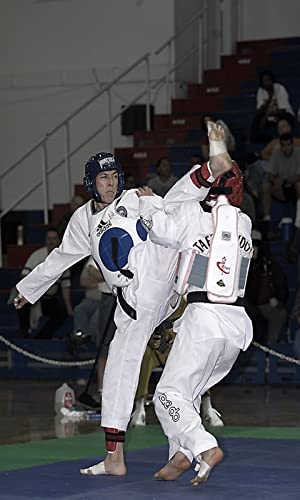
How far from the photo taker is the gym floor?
5.77 meters

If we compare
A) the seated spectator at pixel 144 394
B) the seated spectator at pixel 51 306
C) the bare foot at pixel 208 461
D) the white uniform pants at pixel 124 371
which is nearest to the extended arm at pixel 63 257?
the white uniform pants at pixel 124 371

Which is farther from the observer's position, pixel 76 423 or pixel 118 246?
pixel 76 423

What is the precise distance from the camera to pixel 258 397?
36.9 ft

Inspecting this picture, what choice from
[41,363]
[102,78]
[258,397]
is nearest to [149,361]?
[258,397]

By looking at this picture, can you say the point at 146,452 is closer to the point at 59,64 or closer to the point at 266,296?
the point at 266,296

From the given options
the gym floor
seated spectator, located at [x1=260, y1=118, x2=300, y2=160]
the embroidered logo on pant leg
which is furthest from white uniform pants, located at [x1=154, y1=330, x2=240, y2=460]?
seated spectator, located at [x1=260, y1=118, x2=300, y2=160]

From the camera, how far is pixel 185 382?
19.2 ft

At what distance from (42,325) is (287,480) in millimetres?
7769

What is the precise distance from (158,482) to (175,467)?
12 cm

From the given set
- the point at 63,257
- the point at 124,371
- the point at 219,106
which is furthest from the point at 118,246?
the point at 219,106

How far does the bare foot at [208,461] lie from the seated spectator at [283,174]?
26.0 feet

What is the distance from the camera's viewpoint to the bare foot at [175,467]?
609cm

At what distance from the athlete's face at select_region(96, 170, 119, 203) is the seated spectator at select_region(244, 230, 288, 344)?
5402 mm

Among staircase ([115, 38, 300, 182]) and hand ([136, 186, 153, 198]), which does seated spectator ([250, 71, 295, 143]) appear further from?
hand ([136, 186, 153, 198])
